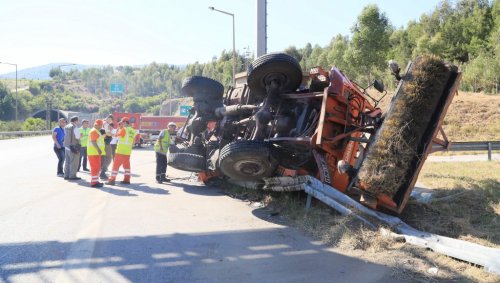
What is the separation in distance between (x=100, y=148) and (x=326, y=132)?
17.3ft

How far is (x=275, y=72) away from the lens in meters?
6.37

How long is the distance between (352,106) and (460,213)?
2.07 m

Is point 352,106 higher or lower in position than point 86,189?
higher

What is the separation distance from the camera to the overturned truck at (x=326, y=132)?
4.98 m

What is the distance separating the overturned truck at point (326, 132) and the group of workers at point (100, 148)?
1393mm

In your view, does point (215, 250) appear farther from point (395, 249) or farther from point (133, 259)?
point (395, 249)

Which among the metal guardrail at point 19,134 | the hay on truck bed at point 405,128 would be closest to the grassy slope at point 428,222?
the hay on truck bed at point 405,128

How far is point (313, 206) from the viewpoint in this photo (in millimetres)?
5852

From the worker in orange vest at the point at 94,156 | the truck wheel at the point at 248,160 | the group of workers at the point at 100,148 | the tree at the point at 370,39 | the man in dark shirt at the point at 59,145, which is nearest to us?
the truck wheel at the point at 248,160

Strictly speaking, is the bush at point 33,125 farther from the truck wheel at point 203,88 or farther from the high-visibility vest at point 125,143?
the truck wheel at point 203,88

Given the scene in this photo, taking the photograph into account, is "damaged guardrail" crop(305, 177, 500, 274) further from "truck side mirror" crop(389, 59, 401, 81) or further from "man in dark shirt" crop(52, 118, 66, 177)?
"man in dark shirt" crop(52, 118, 66, 177)

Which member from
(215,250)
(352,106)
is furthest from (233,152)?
(352,106)

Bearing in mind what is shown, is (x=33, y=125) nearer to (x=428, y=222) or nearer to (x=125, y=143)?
(x=125, y=143)

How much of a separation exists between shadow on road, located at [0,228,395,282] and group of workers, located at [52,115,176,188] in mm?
4340
